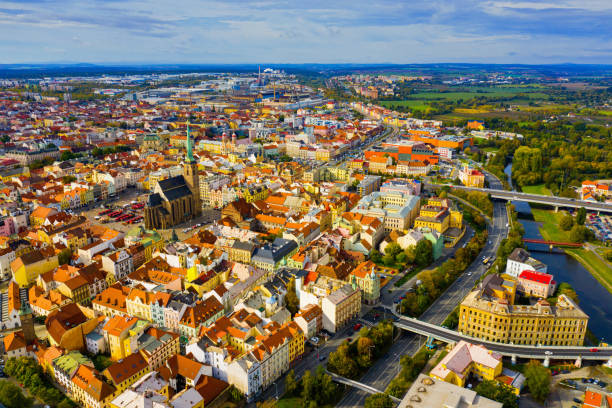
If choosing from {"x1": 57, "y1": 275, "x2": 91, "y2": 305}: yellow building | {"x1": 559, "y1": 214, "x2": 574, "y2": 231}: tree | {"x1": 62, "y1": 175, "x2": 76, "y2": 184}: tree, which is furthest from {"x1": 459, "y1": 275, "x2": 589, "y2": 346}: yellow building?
{"x1": 62, "y1": 175, "x2": 76, "y2": 184}: tree

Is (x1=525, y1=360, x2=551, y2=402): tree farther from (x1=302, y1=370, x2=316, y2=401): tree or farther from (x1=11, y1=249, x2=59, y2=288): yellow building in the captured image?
(x1=11, y1=249, x2=59, y2=288): yellow building

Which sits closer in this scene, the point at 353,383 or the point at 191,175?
the point at 353,383

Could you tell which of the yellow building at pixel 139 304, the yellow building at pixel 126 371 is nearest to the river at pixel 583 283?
the yellow building at pixel 126 371

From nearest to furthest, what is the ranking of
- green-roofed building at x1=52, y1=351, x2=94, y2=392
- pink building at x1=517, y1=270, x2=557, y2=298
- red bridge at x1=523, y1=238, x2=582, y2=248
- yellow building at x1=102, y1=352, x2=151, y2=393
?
yellow building at x1=102, y1=352, x2=151, y2=393 < green-roofed building at x1=52, y1=351, x2=94, y2=392 < pink building at x1=517, y1=270, x2=557, y2=298 < red bridge at x1=523, y1=238, x2=582, y2=248

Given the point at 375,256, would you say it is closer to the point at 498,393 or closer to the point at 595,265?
the point at 498,393

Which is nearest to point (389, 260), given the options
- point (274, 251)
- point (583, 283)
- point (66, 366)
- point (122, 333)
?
point (274, 251)

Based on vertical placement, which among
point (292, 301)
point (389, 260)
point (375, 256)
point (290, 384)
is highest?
point (292, 301)

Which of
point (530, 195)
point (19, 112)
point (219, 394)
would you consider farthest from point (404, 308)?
point (19, 112)

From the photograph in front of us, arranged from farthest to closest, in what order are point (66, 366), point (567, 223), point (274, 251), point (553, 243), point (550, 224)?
1. point (550, 224)
2. point (567, 223)
3. point (553, 243)
4. point (274, 251)
5. point (66, 366)
